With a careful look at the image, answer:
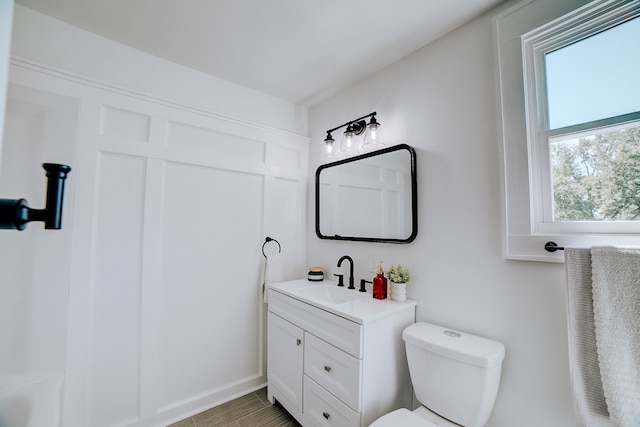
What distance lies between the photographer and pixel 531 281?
1.29 metres

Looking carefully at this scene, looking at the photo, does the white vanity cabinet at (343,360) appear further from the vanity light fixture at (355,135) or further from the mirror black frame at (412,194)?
the vanity light fixture at (355,135)

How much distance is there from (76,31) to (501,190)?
2557mm

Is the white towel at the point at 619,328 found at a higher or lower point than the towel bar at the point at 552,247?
lower

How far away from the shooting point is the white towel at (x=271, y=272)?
2.22m

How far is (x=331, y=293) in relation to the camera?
2.09 m

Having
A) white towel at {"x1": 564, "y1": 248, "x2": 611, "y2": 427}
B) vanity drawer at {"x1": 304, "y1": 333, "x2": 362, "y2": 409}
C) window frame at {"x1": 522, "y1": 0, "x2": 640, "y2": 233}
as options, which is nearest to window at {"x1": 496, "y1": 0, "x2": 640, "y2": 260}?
window frame at {"x1": 522, "y1": 0, "x2": 640, "y2": 233}

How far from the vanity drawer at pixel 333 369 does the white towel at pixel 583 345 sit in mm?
864

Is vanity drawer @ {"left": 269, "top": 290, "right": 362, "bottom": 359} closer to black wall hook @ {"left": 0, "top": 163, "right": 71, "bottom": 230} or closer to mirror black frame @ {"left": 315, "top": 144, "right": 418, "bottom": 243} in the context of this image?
mirror black frame @ {"left": 315, "top": 144, "right": 418, "bottom": 243}

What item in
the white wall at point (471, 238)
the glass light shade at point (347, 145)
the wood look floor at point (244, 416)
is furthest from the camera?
the glass light shade at point (347, 145)

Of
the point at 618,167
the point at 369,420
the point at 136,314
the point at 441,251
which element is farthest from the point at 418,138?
the point at 136,314

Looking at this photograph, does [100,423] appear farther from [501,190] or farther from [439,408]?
[501,190]

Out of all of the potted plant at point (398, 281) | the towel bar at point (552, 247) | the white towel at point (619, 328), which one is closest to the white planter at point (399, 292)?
the potted plant at point (398, 281)

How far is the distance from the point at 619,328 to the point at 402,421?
0.91m

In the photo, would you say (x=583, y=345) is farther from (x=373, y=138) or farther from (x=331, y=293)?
(x=373, y=138)
